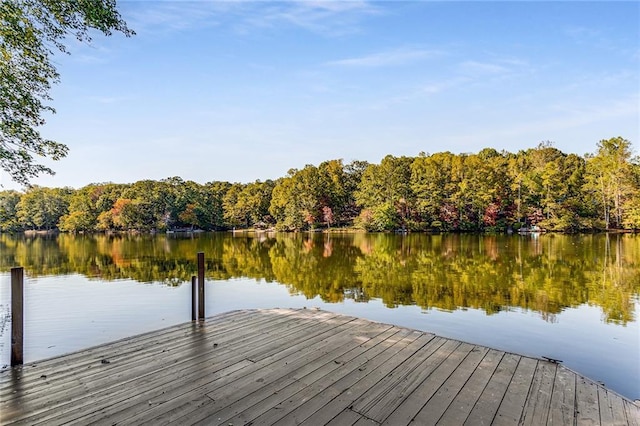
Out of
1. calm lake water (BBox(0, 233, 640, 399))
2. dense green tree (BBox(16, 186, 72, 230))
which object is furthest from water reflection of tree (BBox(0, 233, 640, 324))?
dense green tree (BBox(16, 186, 72, 230))

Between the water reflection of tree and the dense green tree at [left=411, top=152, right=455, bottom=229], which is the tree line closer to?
the dense green tree at [left=411, top=152, right=455, bottom=229]

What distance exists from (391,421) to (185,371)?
2.02 meters

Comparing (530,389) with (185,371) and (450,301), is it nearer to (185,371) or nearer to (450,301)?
(185,371)

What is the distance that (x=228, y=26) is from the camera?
434 inches

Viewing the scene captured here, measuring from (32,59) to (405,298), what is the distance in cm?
916

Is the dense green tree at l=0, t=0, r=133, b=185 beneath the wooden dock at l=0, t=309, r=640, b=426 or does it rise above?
above

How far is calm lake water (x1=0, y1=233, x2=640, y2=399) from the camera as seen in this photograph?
6258 mm

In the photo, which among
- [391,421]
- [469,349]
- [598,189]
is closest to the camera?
[391,421]

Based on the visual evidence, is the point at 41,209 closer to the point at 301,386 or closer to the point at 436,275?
the point at 436,275

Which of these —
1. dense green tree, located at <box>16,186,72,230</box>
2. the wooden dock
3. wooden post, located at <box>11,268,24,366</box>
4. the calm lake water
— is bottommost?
the calm lake water

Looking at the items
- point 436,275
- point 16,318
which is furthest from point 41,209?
point 16,318

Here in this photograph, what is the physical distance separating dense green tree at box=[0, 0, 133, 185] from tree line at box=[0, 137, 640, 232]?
39.1 metres

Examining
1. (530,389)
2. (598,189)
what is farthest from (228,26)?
(598,189)

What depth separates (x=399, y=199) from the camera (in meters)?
44.9
